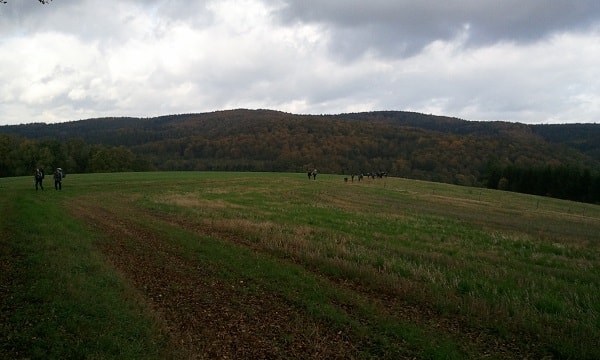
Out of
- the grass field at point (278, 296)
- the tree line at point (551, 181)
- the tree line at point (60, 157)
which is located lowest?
the tree line at point (551, 181)

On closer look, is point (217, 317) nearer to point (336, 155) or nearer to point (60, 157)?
point (60, 157)

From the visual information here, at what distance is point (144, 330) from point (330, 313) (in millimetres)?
3445

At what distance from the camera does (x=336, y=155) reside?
145 metres

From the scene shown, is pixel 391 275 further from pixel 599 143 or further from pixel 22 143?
pixel 599 143

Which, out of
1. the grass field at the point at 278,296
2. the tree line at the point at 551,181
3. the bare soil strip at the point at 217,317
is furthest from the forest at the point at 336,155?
the bare soil strip at the point at 217,317

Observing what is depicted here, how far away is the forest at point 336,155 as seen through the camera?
89875 millimetres

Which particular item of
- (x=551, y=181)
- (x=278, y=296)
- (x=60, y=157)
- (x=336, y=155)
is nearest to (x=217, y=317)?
(x=278, y=296)

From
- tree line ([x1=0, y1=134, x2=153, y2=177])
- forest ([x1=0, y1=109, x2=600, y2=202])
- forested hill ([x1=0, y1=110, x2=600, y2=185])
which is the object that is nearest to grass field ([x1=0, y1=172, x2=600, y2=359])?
tree line ([x1=0, y1=134, x2=153, y2=177])

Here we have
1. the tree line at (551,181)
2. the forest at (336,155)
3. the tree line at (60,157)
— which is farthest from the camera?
the forest at (336,155)

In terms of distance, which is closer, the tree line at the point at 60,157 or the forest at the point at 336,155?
the tree line at the point at 60,157

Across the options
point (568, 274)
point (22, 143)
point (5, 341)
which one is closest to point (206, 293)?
point (5, 341)

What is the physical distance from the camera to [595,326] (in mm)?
8430

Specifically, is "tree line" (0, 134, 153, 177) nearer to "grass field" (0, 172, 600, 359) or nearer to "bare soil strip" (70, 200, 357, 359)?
"grass field" (0, 172, 600, 359)

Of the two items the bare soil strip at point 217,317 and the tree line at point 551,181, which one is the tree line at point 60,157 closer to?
the tree line at point 551,181
